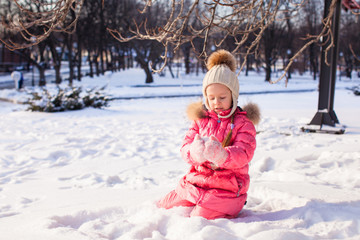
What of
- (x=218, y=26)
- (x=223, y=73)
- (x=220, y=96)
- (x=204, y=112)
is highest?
(x=218, y=26)

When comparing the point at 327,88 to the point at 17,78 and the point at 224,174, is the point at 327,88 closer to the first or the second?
the point at 224,174

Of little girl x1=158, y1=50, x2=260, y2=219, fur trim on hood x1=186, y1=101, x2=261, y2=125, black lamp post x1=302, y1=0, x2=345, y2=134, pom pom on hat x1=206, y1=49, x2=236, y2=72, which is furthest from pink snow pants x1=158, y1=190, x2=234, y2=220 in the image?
black lamp post x1=302, y1=0, x2=345, y2=134

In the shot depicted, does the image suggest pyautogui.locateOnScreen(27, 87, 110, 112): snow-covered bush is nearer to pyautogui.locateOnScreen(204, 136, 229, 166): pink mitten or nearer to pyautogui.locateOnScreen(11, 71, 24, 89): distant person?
pyautogui.locateOnScreen(11, 71, 24, 89): distant person

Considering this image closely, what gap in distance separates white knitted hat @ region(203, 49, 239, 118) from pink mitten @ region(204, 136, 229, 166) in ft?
1.25

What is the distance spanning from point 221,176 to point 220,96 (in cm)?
58

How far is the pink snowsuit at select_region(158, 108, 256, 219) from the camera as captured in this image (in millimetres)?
2475

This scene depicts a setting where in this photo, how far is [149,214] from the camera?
2.67 m

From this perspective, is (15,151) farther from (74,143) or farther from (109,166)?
(109,166)

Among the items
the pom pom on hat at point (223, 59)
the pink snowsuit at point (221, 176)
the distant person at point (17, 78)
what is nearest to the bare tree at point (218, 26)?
the pom pom on hat at point (223, 59)

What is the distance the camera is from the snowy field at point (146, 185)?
2.34 metres

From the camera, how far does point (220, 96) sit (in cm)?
259

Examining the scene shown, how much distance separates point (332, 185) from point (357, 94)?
1539 cm

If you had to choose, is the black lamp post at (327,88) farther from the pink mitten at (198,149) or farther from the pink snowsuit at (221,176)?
the pink mitten at (198,149)

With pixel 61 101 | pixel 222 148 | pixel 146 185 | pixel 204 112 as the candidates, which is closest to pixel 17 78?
pixel 61 101
